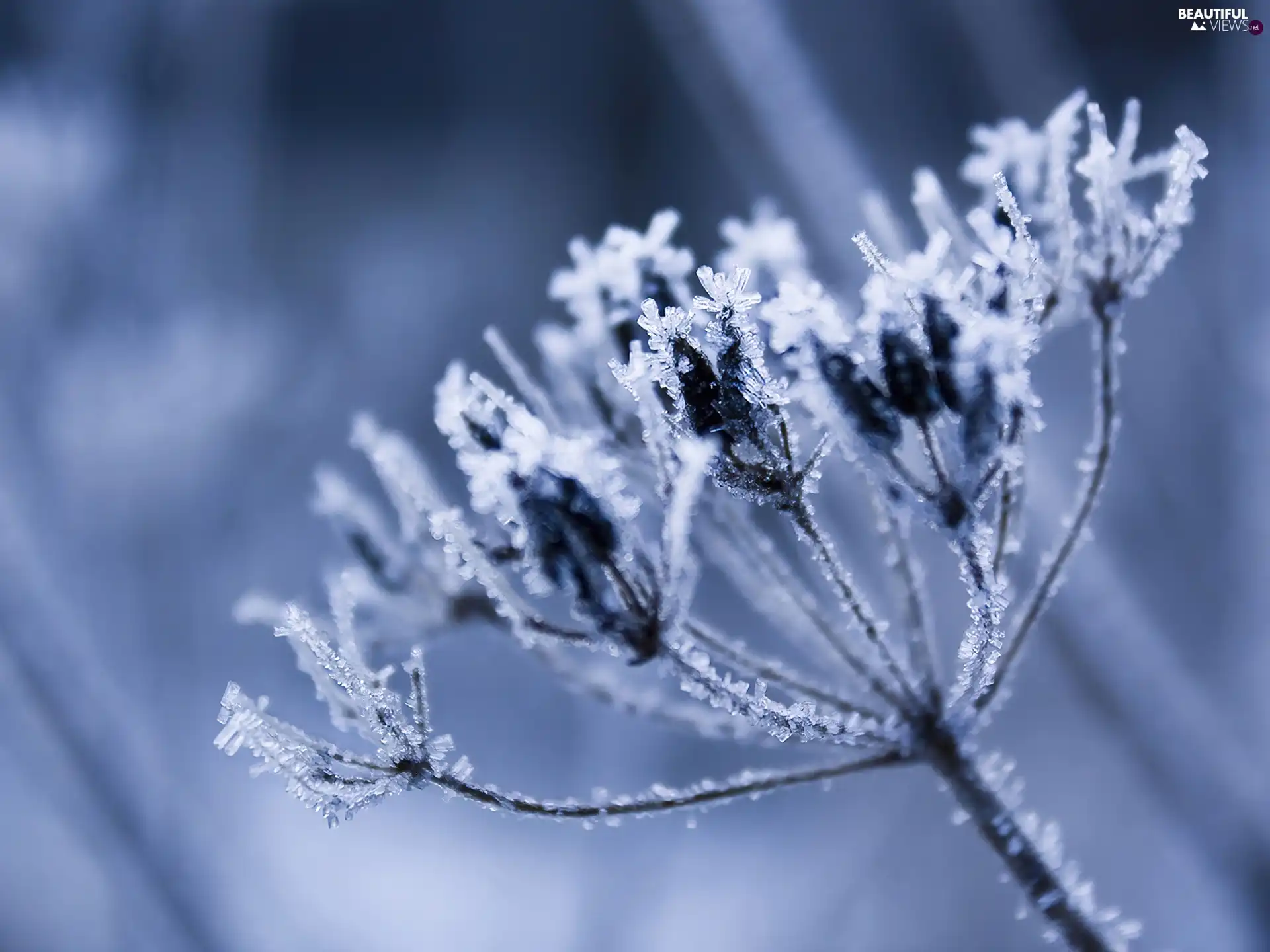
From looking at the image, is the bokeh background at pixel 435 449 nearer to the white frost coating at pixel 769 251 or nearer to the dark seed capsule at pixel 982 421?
the white frost coating at pixel 769 251

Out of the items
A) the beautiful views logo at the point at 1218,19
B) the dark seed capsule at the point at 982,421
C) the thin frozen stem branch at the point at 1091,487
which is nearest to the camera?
the dark seed capsule at the point at 982,421

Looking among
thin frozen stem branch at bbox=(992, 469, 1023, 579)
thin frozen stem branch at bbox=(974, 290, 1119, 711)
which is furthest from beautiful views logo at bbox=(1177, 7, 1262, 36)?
thin frozen stem branch at bbox=(992, 469, 1023, 579)

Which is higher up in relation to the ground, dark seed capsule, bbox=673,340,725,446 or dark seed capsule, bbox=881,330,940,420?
dark seed capsule, bbox=673,340,725,446

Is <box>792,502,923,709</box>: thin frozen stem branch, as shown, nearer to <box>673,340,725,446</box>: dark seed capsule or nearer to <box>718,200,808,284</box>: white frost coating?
<box>673,340,725,446</box>: dark seed capsule

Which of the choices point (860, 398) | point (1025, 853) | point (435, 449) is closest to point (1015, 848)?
point (1025, 853)

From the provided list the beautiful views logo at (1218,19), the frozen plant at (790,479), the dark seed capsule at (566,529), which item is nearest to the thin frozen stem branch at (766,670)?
the frozen plant at (790,479)

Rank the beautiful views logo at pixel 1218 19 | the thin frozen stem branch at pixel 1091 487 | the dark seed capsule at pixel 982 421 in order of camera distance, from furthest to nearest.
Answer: the beautiful views logo at pixel 1218 19 < the thin frozen stem branch at pixel 1091 487 < the dark seed capsule at pixel 982 421
